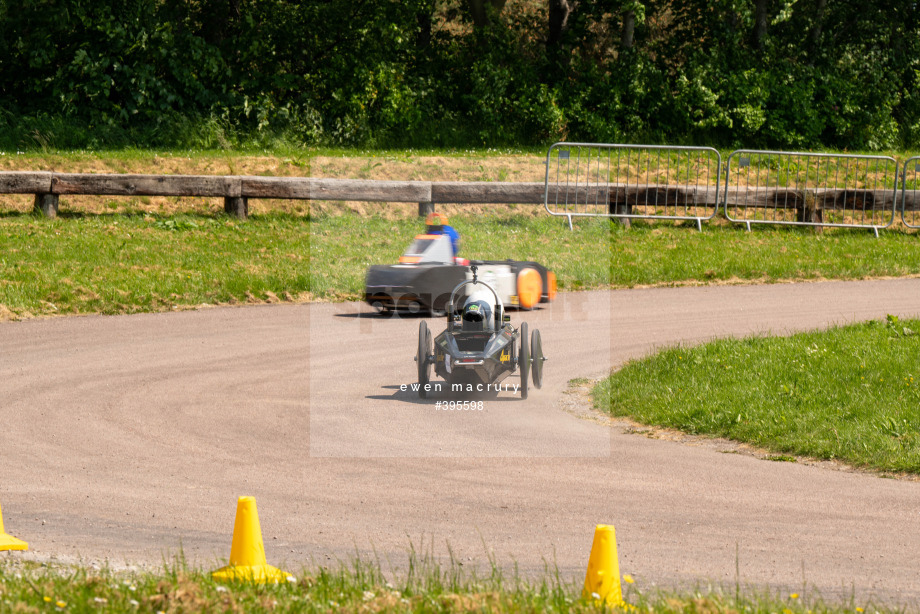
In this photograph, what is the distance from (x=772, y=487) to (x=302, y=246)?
12.3 metres

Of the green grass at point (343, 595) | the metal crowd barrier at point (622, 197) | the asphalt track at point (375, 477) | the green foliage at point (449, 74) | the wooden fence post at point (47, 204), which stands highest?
the green foliage at point (449, 74)

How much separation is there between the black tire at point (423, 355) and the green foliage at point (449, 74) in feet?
62.1

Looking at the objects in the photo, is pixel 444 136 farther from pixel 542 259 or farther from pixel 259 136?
pixel 542 259

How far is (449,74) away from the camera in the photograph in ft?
111

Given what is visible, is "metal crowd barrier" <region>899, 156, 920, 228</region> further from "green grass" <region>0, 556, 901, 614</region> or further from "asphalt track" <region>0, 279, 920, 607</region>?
"green grass" <region>0, 556, 901, 614</region>

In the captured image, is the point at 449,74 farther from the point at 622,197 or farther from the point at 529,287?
the point at 529,287

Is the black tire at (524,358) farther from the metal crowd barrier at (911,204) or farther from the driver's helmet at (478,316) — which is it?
the metal crowd barrier at (911,204)

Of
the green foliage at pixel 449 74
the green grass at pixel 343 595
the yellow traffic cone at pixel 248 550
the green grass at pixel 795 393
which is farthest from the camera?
the green foliage at pixel 449 74

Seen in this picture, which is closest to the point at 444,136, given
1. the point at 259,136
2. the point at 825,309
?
the point at 259,136

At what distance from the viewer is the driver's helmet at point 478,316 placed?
32.4 ft

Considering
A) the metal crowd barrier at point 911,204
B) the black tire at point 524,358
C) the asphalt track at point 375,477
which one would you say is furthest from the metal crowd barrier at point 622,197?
the black tire at point 524,358

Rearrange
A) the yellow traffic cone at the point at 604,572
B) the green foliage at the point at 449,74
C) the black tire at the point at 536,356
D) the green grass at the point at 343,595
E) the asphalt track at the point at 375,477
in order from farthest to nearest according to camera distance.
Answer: the green foliage at the point at 449,74, the black tire at the point at 536,356, the asphalt track at the point at 375,477, the yellow traffic cone at the point at 604,572, the green grass at the point at 343,595

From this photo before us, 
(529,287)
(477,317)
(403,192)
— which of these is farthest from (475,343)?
(403,192)

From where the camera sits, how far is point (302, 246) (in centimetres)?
1897
